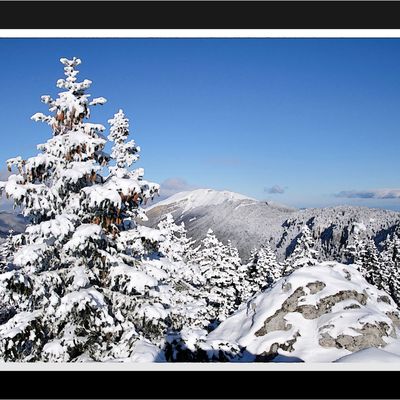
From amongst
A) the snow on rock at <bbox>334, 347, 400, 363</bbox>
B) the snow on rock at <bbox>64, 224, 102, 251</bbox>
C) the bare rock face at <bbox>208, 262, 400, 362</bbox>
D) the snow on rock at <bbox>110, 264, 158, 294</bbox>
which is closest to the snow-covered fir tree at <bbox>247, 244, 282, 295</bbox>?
the bare rock face at <bbox>208, 262, 400, 362</bbox>

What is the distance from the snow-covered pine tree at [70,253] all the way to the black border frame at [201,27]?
3774mm

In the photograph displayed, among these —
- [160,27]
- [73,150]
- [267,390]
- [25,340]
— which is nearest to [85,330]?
[25,340]

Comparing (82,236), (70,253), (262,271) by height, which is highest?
(82,236)

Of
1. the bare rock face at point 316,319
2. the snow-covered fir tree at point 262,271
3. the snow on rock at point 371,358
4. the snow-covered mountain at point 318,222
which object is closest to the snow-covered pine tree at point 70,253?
the snow on rock at point 371,358

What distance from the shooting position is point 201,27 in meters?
3.50

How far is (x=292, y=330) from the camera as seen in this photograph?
56.1ft

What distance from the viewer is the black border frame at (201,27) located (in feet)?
10.7

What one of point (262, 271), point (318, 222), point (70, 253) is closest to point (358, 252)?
point (262, 271)

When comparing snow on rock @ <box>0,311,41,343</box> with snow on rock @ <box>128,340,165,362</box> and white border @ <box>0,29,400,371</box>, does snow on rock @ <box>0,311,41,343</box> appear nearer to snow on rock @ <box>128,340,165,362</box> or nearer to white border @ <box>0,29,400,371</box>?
snow on rock @ <box>128,340,165,362</box>

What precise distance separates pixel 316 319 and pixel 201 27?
54.0 feet

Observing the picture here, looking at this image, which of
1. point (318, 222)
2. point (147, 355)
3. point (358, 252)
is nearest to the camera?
point (147, 355)

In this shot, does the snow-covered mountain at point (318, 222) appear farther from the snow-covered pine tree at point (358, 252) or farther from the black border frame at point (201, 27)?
the black border frame at point (201, 27)

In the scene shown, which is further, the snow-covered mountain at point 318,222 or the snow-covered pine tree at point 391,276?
the snow-covered mountain at point 318,222

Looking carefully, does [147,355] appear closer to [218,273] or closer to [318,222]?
[218,273]
